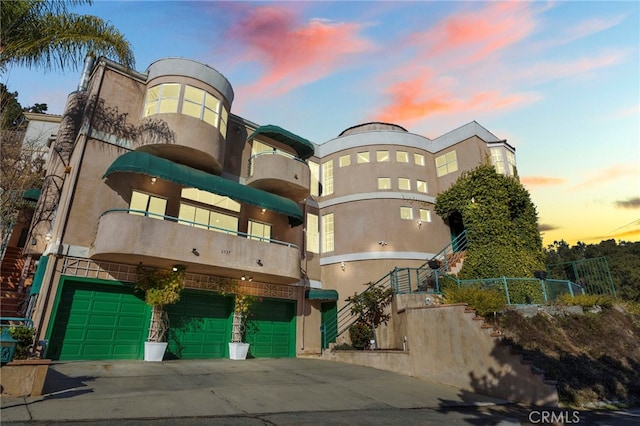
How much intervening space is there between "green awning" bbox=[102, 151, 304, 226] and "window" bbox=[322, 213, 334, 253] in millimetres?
3607

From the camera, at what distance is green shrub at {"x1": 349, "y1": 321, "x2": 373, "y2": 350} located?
1510cm

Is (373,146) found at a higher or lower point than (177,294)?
higher

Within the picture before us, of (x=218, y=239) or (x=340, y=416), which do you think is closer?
Answer: (x=340, y=416)

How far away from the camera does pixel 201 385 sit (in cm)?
864

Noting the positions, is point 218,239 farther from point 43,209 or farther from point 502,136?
point 502,136

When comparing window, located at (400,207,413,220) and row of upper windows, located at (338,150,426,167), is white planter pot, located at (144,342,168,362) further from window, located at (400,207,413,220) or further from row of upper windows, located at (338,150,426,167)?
row of upper windows, located at (338,150,426,167)

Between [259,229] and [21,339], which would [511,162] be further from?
[21,339]

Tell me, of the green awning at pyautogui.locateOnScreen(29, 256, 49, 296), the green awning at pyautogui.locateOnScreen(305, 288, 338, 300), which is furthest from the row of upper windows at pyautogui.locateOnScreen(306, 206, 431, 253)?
the green awning at pyautogui.locateOnScreen(29, 256, 49, 296)

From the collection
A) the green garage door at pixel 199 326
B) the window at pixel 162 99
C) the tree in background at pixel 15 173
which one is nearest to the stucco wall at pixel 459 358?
the green garage door at pixel 199 326

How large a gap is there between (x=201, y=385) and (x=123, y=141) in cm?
1154

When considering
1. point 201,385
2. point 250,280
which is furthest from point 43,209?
point 201,385

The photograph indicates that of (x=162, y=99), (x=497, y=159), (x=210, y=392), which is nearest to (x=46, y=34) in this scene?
(x=162, y=99)

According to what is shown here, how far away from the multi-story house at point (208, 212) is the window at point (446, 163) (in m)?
0.07

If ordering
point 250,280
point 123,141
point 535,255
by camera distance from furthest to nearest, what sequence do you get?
point 535,255, point 250,280, point 123,141
